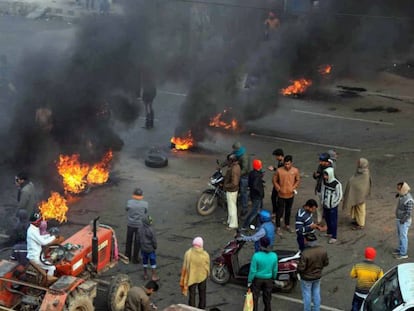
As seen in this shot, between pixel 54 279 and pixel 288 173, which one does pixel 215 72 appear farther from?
pixel 54 279

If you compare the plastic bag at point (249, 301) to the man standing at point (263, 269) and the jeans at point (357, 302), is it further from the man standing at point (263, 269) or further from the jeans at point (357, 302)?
the jeans at point (357, 302)

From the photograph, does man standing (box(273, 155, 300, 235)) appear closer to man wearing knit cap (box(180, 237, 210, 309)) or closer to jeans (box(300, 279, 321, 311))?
jeans (box(300, 279, 321, 311))

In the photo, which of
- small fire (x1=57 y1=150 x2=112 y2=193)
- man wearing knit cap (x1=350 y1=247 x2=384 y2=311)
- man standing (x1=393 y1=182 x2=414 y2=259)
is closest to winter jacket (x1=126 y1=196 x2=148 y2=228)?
small fire (x1=57 y1=150 x2=112 y2=193)

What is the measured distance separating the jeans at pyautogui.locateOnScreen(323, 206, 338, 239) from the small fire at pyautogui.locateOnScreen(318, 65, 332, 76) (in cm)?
1111

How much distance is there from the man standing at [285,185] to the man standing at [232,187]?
0.74 m

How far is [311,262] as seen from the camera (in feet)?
28.7

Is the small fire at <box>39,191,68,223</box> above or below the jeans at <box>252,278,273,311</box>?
below

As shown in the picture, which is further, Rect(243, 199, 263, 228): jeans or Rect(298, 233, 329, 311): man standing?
Rect(243, 199, 263, 228): jeans

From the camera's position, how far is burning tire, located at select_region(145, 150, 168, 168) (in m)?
15.4

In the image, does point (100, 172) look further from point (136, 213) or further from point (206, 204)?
point (136, 213)

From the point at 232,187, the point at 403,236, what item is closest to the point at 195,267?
the point at 232,187

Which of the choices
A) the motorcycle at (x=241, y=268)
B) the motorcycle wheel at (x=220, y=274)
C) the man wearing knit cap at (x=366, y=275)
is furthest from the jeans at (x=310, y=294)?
the motorcycle wheel at (x=220, y=274)

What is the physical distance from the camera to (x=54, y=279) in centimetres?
848

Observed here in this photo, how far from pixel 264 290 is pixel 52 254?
297cm
